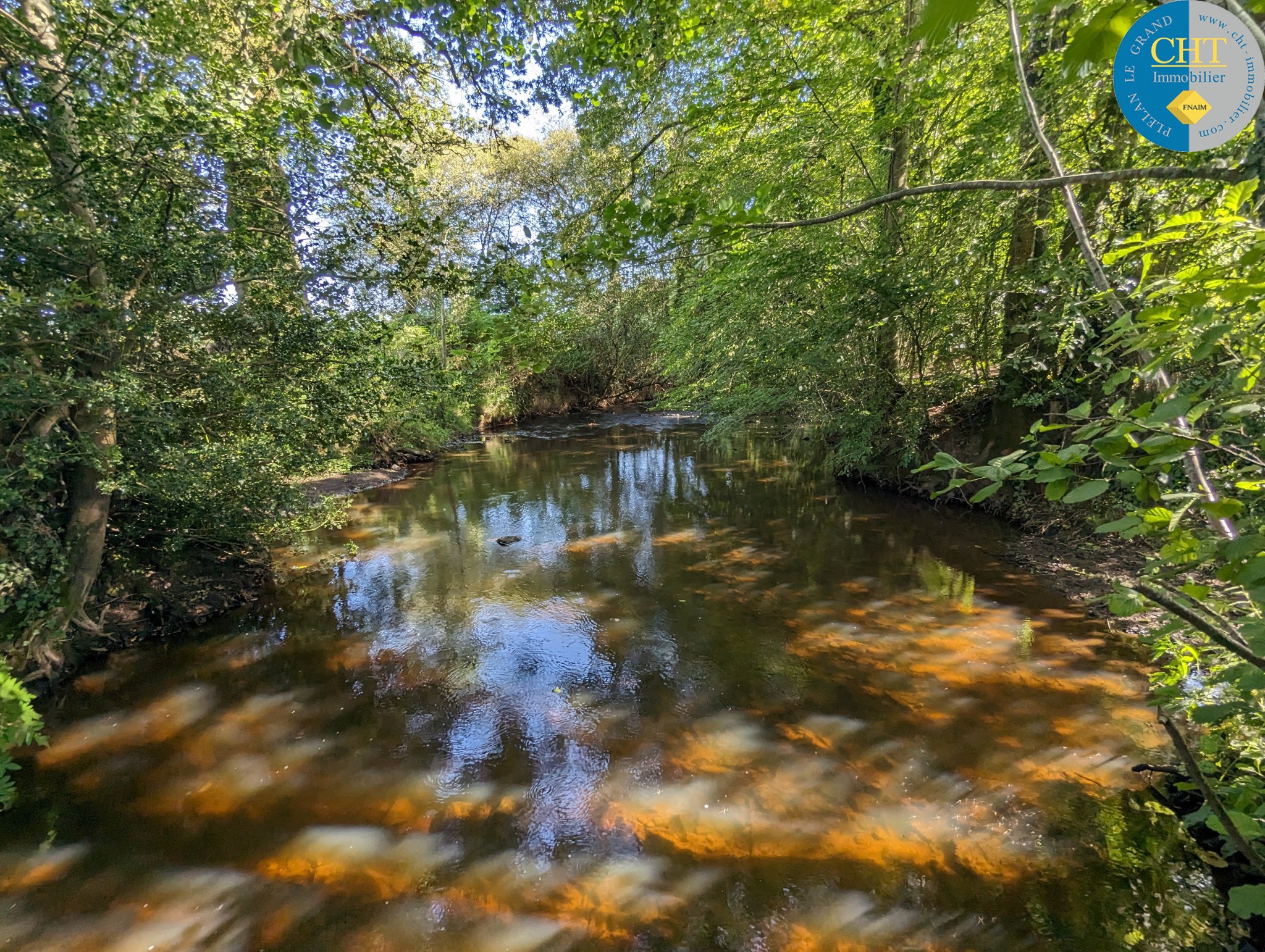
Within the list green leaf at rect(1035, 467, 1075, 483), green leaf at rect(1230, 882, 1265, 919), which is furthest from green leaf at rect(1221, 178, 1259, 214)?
green leaf at rect(1230, 882, 1265, 919)

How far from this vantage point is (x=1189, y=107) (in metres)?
1.59

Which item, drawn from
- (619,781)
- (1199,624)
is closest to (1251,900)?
(1199,624)

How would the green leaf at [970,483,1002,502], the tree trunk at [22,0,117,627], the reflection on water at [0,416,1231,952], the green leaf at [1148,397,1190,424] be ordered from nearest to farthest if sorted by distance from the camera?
the green leaf at [970,483,1002,502] < the green leaf at [1148,397,1190,424] < the reflection on water at [0,416,1231,952] < the tree trunk at [22,0,117,627]

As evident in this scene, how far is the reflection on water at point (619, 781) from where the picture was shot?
2660mm

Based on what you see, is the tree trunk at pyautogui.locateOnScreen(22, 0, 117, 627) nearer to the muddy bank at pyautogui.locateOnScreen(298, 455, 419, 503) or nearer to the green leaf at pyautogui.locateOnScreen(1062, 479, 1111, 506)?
the green leaf at pyautogui.locateOnScreen(1062, 479, 1111, 506)

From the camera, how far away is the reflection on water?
2.66m

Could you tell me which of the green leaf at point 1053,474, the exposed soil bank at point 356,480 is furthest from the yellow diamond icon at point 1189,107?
the exposed soil bank at point 356,480

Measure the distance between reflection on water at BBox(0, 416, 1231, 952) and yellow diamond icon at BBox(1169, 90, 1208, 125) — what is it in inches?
132

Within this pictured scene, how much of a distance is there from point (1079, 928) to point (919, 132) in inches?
381

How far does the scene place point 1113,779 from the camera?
3.28m

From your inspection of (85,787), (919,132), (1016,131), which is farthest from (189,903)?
(919,132)

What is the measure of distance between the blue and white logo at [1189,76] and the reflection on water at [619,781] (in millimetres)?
3322

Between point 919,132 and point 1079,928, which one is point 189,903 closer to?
point 1079,928

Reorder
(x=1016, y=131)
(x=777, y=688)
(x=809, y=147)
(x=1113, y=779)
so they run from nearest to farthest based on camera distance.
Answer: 1. (x=1113, y=779)
2. (x=777, y=688)
3. (x=1016, y=131)
4. (x=809, y=147)
